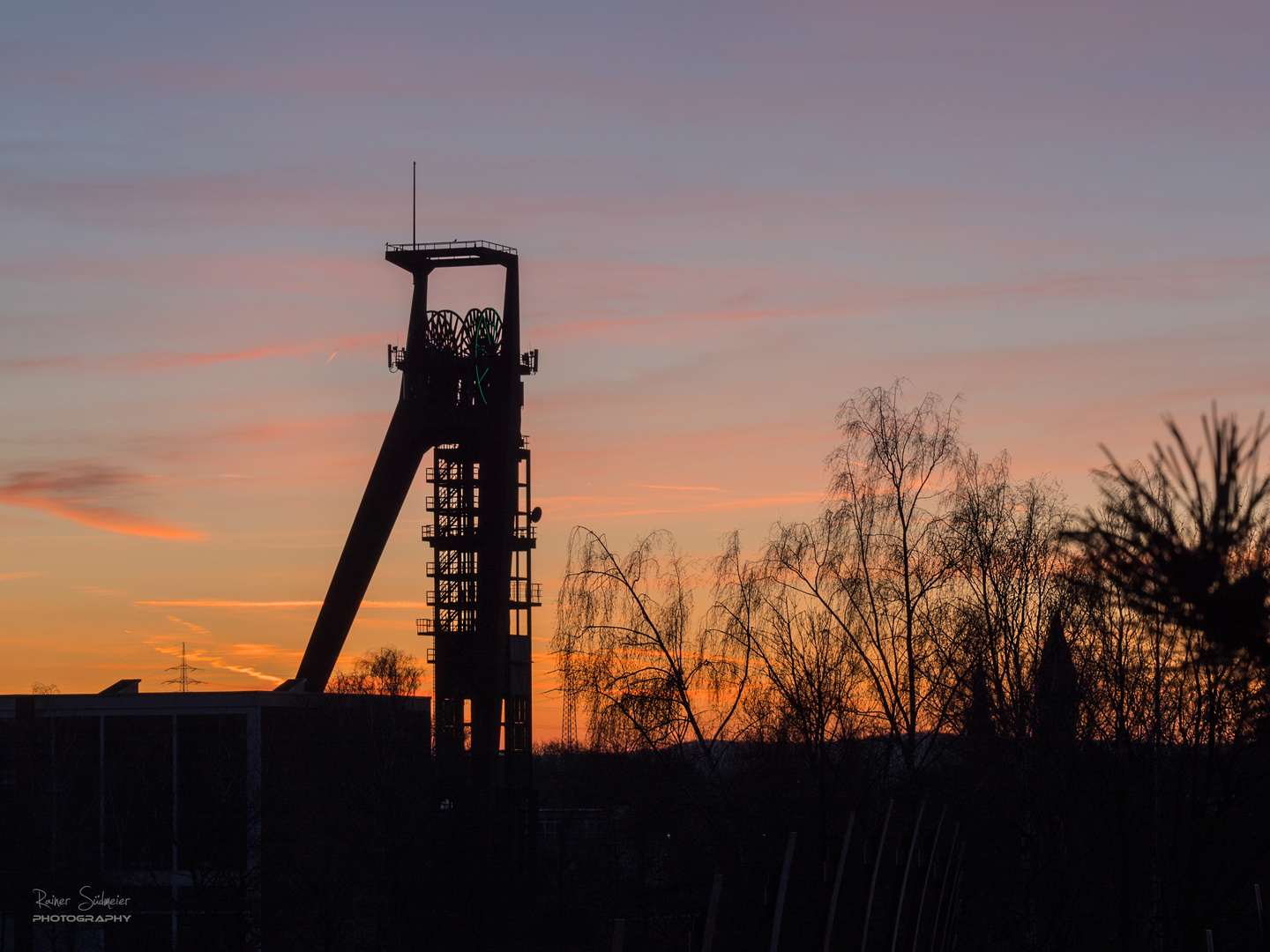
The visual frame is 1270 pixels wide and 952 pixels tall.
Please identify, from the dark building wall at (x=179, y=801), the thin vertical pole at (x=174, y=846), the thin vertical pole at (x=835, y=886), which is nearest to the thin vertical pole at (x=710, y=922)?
Answer: the thin vertical pole at (x=835, y=886)

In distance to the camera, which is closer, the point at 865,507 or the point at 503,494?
the point at 865,507

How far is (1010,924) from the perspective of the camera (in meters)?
24.1

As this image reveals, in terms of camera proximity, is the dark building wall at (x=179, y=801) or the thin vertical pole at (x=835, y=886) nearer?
the thin vertical pole at (x=835, y=886)

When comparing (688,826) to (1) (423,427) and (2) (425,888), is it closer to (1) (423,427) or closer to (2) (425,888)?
(2) (425,888)

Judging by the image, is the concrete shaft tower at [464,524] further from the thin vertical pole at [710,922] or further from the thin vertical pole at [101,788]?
the thin vertical pole at [710,922]

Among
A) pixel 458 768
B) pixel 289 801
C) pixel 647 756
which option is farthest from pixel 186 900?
pixel 647 756

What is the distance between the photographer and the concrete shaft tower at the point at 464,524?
153 ft

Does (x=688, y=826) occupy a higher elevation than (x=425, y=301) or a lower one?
lower

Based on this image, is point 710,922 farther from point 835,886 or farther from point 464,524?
point 464,524

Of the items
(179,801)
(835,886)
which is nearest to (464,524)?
(179,801)

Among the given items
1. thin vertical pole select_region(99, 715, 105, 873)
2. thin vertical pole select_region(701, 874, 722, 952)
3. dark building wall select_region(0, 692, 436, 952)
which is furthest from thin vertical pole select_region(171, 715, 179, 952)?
thin vertical pole select_region(701, 874, 722, 952)

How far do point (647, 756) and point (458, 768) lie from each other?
22.7 metres

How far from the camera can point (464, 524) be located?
48312 mm

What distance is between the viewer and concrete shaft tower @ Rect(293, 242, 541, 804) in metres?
46.6
